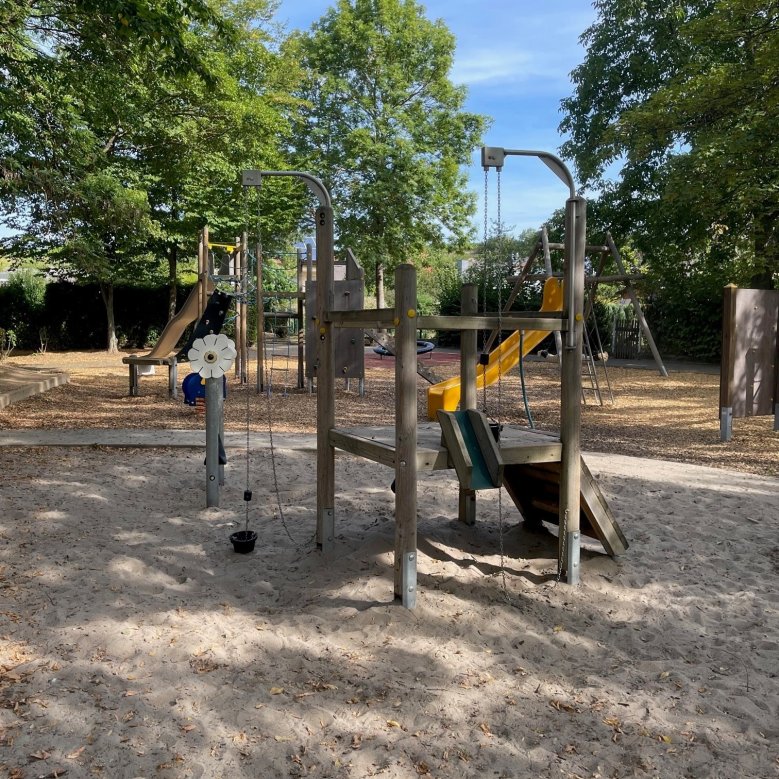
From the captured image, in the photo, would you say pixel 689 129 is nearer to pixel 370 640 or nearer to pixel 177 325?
pixel 177 325

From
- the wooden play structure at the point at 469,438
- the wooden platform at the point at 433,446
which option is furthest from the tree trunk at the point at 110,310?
the wooden platform at the point at 433,446

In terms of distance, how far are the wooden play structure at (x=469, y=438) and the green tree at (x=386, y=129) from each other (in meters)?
25.9

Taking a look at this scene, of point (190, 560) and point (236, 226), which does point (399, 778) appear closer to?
point (190, 560)

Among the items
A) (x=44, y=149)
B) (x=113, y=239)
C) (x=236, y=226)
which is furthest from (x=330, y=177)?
(x=44, y=149)

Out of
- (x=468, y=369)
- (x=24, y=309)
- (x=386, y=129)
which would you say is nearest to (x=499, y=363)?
(x=468, y=369)

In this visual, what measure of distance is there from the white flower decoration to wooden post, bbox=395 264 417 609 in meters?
1.92

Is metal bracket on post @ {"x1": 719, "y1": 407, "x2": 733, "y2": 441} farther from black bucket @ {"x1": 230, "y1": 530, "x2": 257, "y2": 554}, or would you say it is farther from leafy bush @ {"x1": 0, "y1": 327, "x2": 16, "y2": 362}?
leafy bush @ {"x1": 0, "y1": 327, "x2": 16, "y2": 362}

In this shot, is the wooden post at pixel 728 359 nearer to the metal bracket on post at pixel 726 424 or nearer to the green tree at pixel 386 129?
the metal bracket on post at pixel 726 424

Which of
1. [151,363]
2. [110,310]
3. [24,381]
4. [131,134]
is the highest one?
[131,134]

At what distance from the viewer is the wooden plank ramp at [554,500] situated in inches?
161

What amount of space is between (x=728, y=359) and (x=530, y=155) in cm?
515

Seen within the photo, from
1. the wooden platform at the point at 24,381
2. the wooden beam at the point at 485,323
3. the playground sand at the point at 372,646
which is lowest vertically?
the playground sand at the point at 372,646

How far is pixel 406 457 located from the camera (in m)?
3.54

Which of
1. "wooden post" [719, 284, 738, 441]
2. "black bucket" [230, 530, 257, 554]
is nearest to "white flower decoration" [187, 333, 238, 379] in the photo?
"black bucket" [230, 530, 257, 554]
